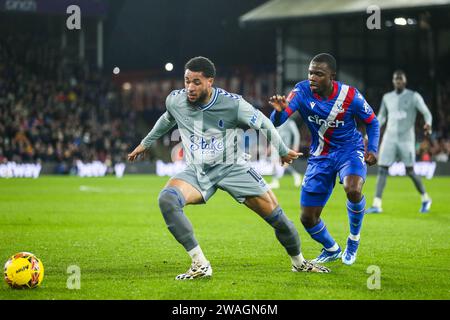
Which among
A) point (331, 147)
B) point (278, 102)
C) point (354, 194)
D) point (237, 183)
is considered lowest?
point (354, 194)

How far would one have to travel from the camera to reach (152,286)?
7809 mm

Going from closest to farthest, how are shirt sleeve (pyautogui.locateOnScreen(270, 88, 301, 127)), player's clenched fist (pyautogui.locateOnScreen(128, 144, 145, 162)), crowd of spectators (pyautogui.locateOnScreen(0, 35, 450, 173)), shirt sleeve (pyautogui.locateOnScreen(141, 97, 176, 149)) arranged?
shirt sleeve (pyautogui.locateOnScreen(141, 97, 176, 149)) < player's clenched fist (pyautogui.locateOnScreen(128, 144, 145, 162)) < shirt sleeve (pyautogui.locateOnScreen(270, 88, 301, 127)) < crowd of spectators (pyautogui.locateOnScreen(0, 35, 450, 173))

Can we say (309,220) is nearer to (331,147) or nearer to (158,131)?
(331,147)

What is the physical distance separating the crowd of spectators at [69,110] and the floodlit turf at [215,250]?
15.0 metres

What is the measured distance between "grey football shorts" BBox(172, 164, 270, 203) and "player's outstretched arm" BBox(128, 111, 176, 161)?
580 mm

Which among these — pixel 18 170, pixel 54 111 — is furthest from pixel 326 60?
pixel 54 111

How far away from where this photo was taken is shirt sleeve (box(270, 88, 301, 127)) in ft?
30.0

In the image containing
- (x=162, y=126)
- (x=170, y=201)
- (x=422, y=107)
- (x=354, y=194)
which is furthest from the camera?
(x=422, y=107)

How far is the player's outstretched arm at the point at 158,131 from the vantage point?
343 inches

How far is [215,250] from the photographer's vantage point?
10.8 metres

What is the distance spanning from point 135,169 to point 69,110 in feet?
21.0

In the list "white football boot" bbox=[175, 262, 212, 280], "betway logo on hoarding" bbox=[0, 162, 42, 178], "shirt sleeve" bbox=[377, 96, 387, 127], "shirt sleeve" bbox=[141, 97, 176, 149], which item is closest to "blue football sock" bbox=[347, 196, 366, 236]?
"white football boot" bbox=[175, 262, 212, 280]

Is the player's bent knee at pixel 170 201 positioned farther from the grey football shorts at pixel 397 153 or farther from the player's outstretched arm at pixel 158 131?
the grey football shorts at pixel 397 153

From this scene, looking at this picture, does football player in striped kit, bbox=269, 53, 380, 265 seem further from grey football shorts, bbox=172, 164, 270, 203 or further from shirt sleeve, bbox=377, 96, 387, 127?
shirt sleeve, bbox=377, 96, 387, 127
